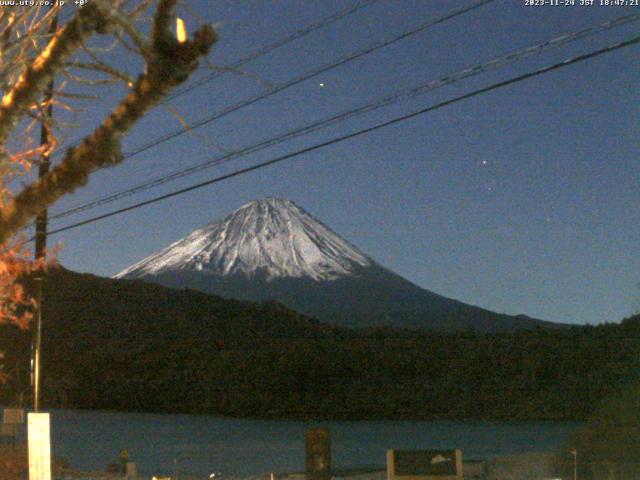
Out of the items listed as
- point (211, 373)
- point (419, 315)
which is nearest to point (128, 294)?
point (211, 373)

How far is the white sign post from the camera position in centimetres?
1358

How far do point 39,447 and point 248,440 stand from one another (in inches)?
1034

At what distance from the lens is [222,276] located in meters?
178

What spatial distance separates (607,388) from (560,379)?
5992 millimetres

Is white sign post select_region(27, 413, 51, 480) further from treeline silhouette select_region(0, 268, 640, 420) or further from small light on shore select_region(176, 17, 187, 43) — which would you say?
treeline silhouette select_region(0, 268, 640, 420)

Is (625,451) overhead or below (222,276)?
below

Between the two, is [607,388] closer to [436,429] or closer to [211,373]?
[436,429]

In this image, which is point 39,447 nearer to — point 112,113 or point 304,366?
point 112,113

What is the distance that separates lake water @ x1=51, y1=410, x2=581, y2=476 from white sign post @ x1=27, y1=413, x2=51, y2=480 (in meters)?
10.1

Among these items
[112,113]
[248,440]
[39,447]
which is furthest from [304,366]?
[112,113]

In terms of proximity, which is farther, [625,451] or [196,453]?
[196,453]

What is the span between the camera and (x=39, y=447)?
45.2ft

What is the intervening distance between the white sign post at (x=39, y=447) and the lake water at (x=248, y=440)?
1005 centimetres

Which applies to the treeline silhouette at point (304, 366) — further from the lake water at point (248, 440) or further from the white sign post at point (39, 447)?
the white sign post at point (39, 447)
